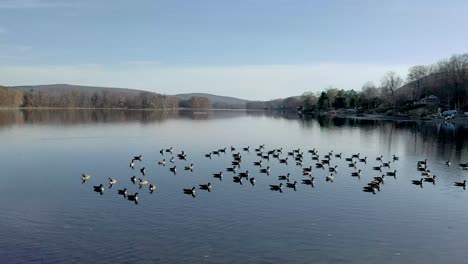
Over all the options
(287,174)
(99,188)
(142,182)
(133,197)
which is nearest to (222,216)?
(133,197)

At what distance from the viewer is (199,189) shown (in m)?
31.9

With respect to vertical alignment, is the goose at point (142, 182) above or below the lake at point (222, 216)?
above

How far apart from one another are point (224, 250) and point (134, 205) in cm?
962

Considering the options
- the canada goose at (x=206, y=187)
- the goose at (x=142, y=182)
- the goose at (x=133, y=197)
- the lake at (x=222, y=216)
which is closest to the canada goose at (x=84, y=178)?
the lake at (x=222, y=216)

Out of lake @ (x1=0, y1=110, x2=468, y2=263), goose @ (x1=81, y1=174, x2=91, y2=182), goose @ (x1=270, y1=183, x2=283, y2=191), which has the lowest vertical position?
lake @ (x1=0, y1=110, x2=468, y2=263)

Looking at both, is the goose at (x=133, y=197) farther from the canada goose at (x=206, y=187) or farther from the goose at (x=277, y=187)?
the goose at (x=277, y=187)

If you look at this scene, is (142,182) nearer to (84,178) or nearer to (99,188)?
(99,188)

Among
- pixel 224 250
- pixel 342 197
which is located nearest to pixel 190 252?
pixel 224 250

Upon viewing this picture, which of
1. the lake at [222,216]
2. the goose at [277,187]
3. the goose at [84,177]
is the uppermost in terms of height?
the goose at [84,177]

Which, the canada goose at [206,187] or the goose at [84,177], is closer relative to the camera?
the canada goose at [206,187]

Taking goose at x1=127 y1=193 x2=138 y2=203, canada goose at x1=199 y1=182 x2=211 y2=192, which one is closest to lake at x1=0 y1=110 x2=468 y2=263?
goose at x1=127 y1=193 x2=138 y2=203

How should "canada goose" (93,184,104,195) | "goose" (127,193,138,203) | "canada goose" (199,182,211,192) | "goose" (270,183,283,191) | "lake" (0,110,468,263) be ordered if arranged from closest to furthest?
"lake" (0,110,468,263)
"goose" (127,193,138,203)
"canada goose" (93,184,104,195)
"canada goose" (199,182,211,192)
"goose" (270,183,283,191)

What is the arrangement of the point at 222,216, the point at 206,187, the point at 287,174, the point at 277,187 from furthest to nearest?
the point at 287,174
the point at 277,187
the point at 206,187
the point at 222,216

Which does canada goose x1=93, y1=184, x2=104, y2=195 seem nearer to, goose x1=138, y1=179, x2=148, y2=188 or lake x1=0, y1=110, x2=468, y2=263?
lake x1=0, y1=110, x2=468, y2=263
